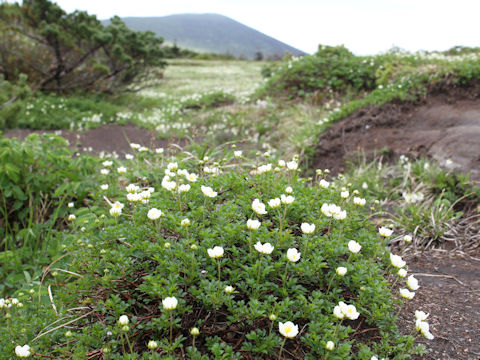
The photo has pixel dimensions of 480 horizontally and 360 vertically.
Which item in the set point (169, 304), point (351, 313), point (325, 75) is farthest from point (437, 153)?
point (325, 75)

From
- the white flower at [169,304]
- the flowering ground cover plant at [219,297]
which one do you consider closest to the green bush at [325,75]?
the flowering ground cover plant at [219,297]

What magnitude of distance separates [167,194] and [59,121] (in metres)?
8.02

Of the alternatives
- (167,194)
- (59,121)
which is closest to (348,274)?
(167,194)

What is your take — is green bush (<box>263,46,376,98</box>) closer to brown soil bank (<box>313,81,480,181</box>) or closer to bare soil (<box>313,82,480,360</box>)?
brown soil bank (<box>313,81,480,181</box>)

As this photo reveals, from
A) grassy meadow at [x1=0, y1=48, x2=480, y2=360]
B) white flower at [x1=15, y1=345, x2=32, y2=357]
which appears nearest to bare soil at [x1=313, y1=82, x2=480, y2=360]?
grassy meadow at [x1=0, y1=48, x2=480, y2=360]

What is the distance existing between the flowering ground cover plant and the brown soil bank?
3.45 metres

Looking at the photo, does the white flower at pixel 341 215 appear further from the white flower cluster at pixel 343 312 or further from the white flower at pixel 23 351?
the white flower at pixel 23 351

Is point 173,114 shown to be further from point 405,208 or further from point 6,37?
point 405,208

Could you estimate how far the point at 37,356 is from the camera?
65.1 inches

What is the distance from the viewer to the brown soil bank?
193 inches

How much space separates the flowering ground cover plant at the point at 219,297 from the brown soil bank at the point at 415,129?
3450 millimetres

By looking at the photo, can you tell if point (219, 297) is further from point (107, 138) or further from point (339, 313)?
point (107, 138)

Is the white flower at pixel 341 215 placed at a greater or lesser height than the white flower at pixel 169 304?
greater

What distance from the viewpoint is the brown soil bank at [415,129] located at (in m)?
4.91
